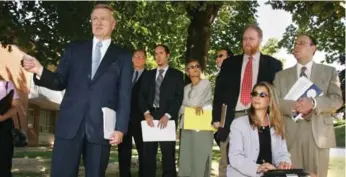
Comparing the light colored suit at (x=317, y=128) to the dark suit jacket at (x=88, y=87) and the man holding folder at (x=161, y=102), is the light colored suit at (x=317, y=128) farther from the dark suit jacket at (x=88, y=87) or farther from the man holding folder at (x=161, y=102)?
the man holding folder at (x=161, y=102)

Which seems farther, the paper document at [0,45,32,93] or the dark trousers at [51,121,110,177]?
the paper document at [0,45,32,93]

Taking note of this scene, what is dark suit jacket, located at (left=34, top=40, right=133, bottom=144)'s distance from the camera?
471 cm

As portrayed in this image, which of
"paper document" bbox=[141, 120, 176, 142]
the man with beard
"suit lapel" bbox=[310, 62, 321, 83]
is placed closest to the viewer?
→ "suit lapel" bbox=[310, 62, 321, 83]

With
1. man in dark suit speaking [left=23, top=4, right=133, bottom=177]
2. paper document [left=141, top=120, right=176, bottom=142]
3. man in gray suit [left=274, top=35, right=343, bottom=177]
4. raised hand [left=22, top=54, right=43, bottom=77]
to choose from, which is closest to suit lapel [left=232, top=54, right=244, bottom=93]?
man in gray suit [left=274, top=35, right=343, bottom=177]

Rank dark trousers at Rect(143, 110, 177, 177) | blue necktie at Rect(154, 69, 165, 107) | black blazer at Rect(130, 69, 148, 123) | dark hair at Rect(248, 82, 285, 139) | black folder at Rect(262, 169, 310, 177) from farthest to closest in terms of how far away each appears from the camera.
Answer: black blazer at Rect(130, 69, 148, 123) < blue necktie at Rect(154, 69, 165, 107) < dark trousers at Rect(143, 110, 177, 177) < dark hair at Rect(248, 82, 285, 139) < black folder at Rect(262, 169, 310, 177)

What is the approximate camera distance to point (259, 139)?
196 inches

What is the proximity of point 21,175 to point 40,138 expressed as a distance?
99.5 feet

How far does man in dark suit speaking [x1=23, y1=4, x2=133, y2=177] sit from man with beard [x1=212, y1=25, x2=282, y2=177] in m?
1.94

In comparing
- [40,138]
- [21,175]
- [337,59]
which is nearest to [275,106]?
[21,175]

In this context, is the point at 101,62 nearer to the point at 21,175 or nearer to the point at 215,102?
the point at 215,102

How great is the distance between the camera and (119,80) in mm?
4918

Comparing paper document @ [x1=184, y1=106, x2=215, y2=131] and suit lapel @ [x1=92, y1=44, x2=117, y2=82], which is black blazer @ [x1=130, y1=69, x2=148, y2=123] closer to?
paper document @ [x1=184, y1=106, x2=215, y2=131]

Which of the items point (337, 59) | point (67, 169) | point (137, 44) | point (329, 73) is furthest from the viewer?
point (337, 59)

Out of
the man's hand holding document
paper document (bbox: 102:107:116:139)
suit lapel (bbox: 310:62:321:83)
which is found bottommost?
paper document (bbox: 102:107:116:139)
